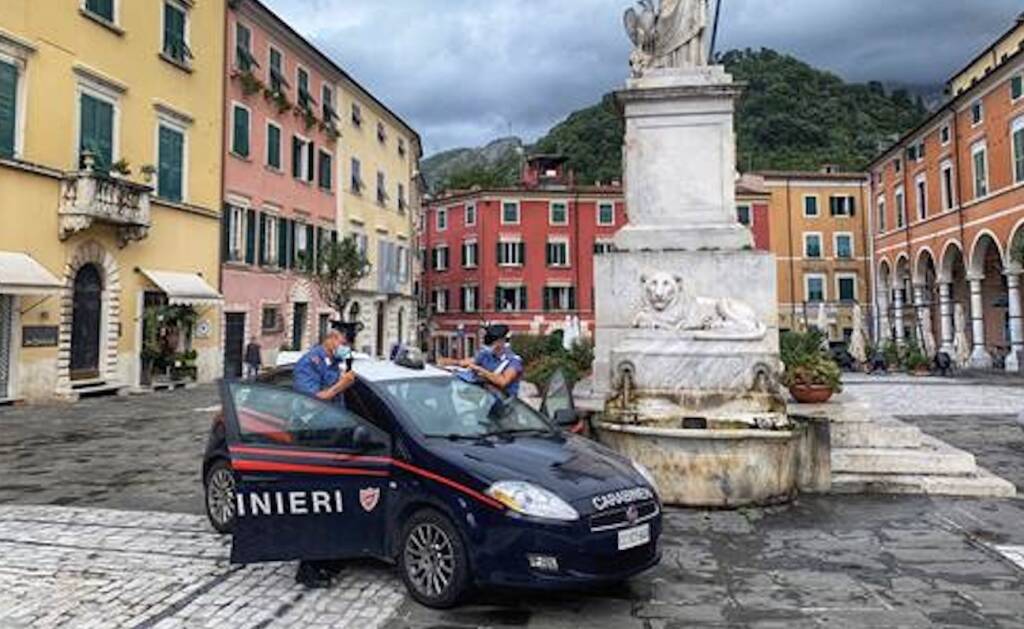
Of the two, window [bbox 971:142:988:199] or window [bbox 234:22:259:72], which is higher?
window [bbox 234:22:259:72]

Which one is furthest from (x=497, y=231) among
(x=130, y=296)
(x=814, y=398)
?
(x=814, y=398)

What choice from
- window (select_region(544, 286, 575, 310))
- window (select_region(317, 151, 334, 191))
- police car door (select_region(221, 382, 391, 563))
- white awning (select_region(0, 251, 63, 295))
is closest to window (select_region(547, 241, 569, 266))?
window (select_region(544, 286, 575, 310))

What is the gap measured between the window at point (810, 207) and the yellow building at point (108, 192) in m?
43.3

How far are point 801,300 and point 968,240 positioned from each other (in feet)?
67.0

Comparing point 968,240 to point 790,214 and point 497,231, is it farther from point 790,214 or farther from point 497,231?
point 497,231

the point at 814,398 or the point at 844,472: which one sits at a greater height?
the point at 814,398

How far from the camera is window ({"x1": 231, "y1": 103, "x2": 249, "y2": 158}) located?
27094mm

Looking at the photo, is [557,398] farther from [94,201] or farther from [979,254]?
[979,254]

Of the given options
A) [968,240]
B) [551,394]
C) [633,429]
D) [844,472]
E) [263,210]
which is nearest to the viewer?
[633,429]

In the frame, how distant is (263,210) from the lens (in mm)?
29141

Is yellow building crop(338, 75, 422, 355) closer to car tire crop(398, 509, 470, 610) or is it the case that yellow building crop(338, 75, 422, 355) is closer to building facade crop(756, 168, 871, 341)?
building facade crop(756, 168, 871, 341)

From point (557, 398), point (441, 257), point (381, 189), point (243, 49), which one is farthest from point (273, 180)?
point (441, 257)

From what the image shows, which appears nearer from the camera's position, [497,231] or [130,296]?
[130,296]

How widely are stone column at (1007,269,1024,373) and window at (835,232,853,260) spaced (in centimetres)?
2332
